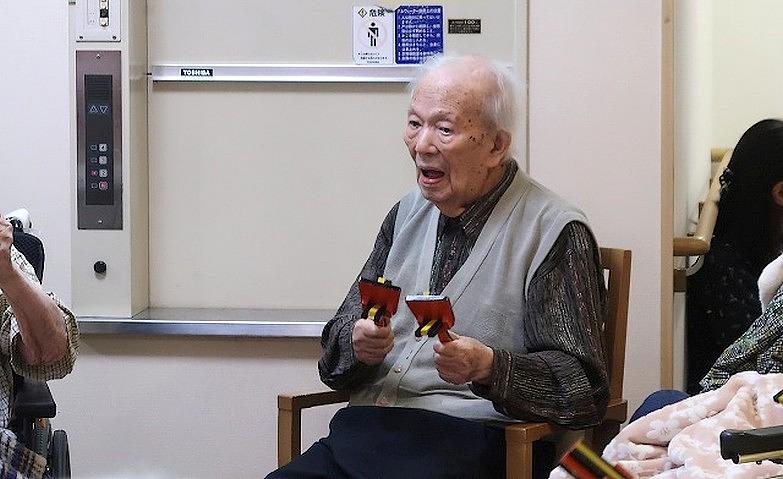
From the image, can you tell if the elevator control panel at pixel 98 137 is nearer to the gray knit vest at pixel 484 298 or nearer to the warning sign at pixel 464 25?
the warning sign at pixel 464 25

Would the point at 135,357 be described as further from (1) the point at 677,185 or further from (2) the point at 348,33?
(1) the point at 677,185

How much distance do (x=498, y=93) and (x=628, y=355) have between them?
3.16 feet

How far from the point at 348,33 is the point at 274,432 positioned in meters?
1.14

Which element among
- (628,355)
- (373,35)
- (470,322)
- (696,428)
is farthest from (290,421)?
(373,35)

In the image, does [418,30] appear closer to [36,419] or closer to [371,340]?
[371,340]

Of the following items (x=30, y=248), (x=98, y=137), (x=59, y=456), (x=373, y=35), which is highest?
(x=373, y=35)

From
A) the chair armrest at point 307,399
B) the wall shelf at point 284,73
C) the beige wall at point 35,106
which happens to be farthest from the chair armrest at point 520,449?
the beige wall at point 35,106

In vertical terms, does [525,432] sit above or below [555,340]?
below

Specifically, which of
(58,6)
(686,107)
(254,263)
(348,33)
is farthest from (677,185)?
(58,6)

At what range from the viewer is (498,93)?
2291mm

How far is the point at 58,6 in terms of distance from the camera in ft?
10.2

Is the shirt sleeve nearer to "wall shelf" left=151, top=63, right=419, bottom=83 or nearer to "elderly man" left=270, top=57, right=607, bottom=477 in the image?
"elderly man" left=270, top=57, right=607, bottom=477

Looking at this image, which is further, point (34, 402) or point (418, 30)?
point (418, 30)

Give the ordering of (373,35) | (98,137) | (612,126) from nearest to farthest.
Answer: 1. (612,126)
2. (98,137)
3. (373,35)
